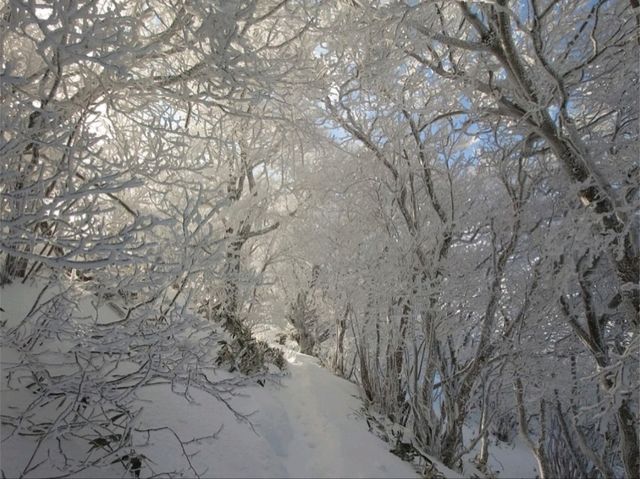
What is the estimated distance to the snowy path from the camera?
3146 millimetres

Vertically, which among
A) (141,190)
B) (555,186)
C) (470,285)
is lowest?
(470,285)

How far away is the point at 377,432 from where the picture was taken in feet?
13.1

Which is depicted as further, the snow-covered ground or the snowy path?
the snowy path

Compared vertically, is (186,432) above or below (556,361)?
below

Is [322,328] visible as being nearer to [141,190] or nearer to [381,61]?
[141,190]

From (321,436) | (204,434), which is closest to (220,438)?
(204,434)

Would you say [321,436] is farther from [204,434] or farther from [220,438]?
[204,434]

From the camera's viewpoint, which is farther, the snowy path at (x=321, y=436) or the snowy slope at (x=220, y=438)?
the snowy path at (x=321, y=436)

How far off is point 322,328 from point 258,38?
563 centimetres

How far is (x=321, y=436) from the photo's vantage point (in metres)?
3.65

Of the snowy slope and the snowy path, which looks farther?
the snowy path

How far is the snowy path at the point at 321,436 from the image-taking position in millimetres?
3146

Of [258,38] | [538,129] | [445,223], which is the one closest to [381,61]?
[538,129]

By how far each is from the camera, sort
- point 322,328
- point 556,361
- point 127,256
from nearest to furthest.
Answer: point 127,256 → point 556,361 → point 322,328
